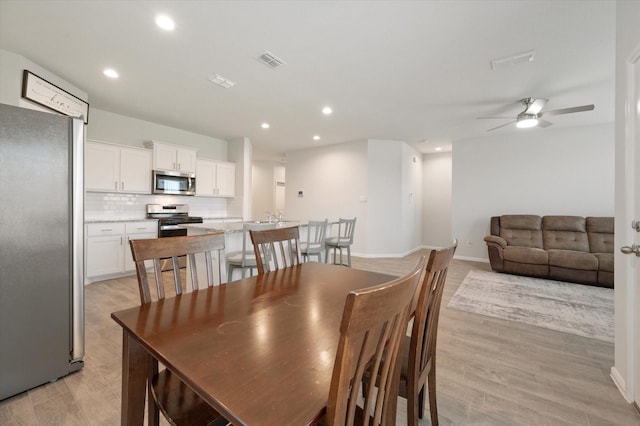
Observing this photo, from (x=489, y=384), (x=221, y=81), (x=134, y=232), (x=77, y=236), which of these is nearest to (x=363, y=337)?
(x=489, y=384)

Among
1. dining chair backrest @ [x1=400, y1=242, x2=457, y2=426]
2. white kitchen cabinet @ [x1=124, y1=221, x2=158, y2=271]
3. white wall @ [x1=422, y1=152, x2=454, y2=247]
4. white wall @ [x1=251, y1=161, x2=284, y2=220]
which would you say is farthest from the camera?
white wall @ [x1=251, y1=161, x2=284, y2=220]

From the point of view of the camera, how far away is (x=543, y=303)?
3178 millimetres

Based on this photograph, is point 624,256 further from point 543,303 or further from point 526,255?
point 526,255

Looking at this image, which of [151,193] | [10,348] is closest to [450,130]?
[151,193]

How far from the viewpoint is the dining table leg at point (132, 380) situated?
0.91 metres

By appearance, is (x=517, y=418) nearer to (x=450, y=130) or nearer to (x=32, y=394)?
(x=32, y=394)

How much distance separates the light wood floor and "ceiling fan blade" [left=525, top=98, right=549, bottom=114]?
2876 millimetres

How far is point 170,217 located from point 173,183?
64 centimetres

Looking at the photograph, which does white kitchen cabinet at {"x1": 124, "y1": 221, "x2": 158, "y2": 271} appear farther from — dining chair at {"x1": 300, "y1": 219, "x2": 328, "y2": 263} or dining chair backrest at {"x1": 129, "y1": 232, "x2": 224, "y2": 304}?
dining chair backrest at {"x1": 129, "y1": 232, "x2": 224, "y2": 304}

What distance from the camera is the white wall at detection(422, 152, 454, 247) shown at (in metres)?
6.98

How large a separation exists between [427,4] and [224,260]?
2.85m

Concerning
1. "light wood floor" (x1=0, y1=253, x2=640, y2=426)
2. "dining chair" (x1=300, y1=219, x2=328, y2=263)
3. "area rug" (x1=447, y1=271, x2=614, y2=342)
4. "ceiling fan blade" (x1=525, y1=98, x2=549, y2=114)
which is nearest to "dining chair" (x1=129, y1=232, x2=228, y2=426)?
"light wood floor" (x1=0, y1=253, x2=640, y2=426)

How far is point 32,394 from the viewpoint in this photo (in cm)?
159

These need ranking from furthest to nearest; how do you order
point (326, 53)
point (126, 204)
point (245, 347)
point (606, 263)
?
point (126, 204)
point (606, 263)
point (326, 53)
point (245, 347)
